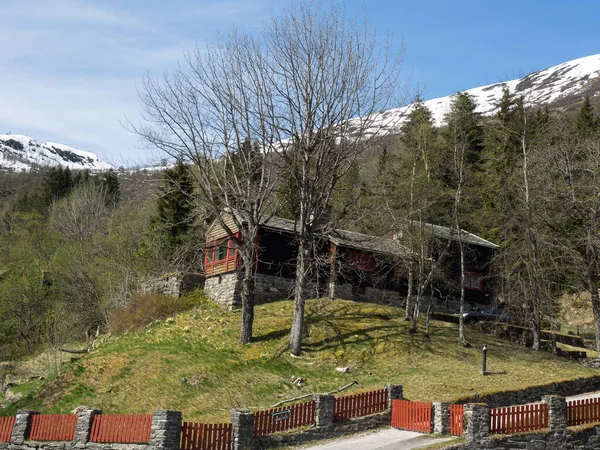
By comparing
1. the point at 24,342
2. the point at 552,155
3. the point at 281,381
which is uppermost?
the point at 552,155

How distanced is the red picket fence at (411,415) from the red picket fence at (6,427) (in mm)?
13355

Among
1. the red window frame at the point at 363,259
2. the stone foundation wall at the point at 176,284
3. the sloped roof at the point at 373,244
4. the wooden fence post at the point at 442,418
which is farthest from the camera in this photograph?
the red window frame at the point at 363,259

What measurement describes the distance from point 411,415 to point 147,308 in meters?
20.8

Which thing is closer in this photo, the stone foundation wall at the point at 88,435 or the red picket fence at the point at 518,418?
the stone foundation wall at the point at 88,435

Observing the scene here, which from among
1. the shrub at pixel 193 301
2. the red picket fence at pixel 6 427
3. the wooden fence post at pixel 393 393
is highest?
the shrub at pixel 193 301

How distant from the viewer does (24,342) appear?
47.0 m

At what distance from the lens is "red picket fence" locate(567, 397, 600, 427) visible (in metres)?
19.0

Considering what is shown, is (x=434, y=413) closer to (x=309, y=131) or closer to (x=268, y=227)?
(x=309, y=131)

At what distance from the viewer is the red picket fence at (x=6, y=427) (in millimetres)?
20734

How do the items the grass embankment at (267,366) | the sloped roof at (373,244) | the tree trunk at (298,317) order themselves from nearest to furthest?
1. the grass embankment at (267,366)
2. the tree trunk at (298,317)
3. the sloped roof at (373,244)

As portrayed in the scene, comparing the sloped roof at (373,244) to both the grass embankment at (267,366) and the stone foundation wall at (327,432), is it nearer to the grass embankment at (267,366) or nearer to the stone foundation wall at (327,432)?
the grass embankment at (267,366)

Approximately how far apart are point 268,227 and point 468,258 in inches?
635

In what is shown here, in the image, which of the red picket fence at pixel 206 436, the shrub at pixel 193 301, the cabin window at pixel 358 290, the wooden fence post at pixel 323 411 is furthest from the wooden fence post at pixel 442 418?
the shrub at pixel 193 301

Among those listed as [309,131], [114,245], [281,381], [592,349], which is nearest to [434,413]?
[281,381]
